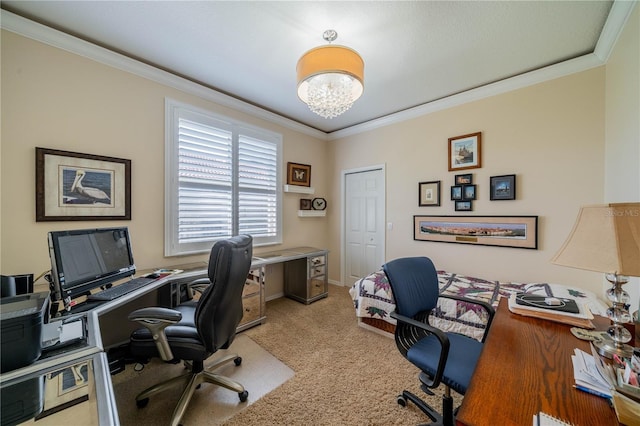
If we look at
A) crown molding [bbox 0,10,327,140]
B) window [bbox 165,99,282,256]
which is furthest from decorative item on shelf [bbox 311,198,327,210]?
crown molding [bbox 0,10,327,140]

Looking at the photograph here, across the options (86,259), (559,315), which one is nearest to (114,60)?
(86,259)

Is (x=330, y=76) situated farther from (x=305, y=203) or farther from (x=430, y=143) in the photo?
(x=305, y=203)

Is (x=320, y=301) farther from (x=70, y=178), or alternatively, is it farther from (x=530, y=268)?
(x=70, y=178)

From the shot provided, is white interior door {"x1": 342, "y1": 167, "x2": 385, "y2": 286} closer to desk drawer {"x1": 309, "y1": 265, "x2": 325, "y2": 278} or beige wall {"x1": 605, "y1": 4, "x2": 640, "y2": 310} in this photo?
desk drawer {"x1": 309, "y1": 265, "x2": 325, "y2": 278}

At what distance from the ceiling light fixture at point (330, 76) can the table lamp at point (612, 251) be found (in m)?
1.52

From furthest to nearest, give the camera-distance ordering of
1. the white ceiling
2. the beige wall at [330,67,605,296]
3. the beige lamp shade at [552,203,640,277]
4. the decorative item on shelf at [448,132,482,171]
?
the decorative item on shelf at [448,132,482,171] → the beige wall at [330,67,605,296] → the white ceiling → the beige lamp shade at [552,203,640,277]

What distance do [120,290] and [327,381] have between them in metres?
1.75

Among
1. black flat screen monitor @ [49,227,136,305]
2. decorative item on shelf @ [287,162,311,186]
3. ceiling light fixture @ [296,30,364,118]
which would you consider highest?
ceiling light fixture @ [296,30,364,118]

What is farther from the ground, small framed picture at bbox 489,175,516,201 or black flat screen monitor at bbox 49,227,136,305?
small framed picture at bbox 489,175,516,201

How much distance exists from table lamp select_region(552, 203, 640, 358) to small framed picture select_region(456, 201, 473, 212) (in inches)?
82.6

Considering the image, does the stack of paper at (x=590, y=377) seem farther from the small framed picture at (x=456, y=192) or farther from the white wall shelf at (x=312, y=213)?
the white wall shelf at (x=312, y=213)

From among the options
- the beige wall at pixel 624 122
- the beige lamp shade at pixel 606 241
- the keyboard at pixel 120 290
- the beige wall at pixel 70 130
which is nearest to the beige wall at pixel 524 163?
the beige wall at pixel 624 122

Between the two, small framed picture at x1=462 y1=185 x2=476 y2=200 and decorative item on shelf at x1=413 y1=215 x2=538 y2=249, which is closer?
decorative item on shelf at x1=413 y1=215 x2=538 y2=249

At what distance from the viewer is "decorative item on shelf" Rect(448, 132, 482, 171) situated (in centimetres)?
289
